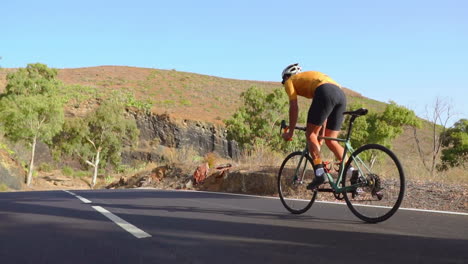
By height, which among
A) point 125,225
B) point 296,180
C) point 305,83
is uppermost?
point 305,83

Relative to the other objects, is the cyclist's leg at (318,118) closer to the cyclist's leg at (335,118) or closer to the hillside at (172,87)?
the cyclist's leg at (335,118)

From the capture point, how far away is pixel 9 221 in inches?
208

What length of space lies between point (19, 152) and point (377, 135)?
121 feet

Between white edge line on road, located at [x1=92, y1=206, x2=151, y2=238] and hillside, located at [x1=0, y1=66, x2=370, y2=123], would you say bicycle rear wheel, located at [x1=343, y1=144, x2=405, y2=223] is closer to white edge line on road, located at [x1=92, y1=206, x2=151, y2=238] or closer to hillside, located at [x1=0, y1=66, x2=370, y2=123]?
white edge line on road, located at [x1=92, y1=206, x2=151, y2=238]

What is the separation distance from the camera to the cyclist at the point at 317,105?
562 cm

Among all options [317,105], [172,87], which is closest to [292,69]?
[317,105]

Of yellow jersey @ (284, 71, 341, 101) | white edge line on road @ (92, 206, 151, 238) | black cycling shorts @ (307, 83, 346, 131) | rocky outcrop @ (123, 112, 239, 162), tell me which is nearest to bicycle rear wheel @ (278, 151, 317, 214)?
black cycling shorts @ (307, 83, 346, 131)

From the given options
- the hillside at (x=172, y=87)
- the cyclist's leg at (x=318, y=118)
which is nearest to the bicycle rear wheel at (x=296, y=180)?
the cyclist's leg at (x=318, y=118)

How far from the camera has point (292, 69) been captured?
19.7 feet

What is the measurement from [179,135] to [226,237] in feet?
162

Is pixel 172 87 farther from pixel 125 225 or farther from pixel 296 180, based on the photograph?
pixel 125 225

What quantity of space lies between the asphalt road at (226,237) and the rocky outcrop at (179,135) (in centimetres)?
4591

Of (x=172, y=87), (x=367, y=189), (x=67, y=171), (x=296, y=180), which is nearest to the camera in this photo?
(x=367, y=189)

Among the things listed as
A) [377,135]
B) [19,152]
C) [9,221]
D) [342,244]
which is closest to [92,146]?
[19,152]
